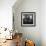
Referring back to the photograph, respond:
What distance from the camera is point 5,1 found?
→ 14.4 ft

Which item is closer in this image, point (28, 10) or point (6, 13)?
point (6, 13)

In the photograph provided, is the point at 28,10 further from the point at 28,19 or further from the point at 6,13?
the point at 6,13

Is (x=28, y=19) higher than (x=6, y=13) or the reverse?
the reverse

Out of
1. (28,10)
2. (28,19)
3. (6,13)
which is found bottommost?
(28,19)

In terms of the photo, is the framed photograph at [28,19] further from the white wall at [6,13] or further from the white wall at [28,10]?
the white wall at [6,13]

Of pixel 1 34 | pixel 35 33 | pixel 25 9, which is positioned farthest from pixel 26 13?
pixel 1 34

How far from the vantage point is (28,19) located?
18.7 feet

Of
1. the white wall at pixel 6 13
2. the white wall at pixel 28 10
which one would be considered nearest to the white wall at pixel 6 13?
the white wall at pixel 6 13

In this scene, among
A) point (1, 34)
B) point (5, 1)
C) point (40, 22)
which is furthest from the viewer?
point (40, 22)

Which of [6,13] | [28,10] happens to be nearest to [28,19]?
[28,10]

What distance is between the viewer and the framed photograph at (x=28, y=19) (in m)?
5.66

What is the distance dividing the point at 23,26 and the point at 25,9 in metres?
0.86

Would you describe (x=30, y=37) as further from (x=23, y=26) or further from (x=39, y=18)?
(x=39, y=18)

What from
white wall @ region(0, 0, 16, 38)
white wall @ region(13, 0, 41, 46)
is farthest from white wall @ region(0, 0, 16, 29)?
white wall @ region(13, 0, 41, 46)
